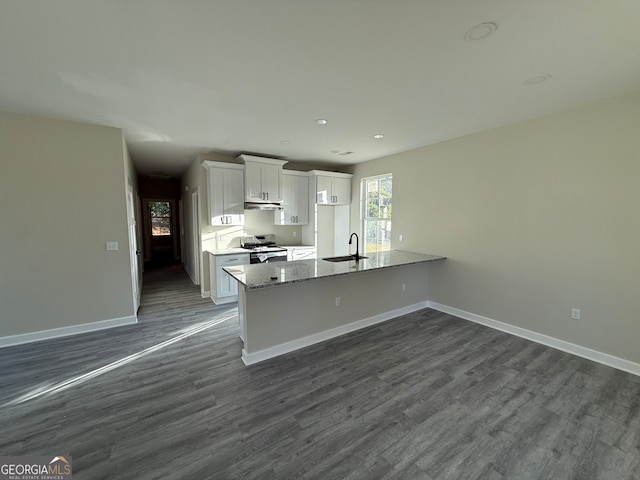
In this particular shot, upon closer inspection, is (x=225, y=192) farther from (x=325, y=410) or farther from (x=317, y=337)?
(x=325, y=410)

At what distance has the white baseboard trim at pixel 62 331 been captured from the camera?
122 inches

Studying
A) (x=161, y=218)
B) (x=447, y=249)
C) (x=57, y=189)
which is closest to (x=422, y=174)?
(x=447, y=249)

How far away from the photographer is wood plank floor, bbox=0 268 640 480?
5.42 ft

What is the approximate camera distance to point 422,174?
175 inches

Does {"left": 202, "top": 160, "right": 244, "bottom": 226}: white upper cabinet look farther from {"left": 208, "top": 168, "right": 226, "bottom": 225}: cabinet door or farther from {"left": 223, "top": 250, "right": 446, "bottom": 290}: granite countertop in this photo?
{"left": 223, "top": 250, "right": 446, "bottom": 290}: granite countertop

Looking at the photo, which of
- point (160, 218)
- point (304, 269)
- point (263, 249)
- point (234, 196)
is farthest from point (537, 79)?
point (160, 218)

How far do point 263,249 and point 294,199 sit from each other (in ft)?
4.26

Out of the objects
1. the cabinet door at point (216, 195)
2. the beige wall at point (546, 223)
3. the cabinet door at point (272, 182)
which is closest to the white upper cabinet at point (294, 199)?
the cabinet door at point (272, 182)

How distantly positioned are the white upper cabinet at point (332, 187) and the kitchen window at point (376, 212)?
374mm

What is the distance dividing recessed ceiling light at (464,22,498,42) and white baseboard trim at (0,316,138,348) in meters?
4.78

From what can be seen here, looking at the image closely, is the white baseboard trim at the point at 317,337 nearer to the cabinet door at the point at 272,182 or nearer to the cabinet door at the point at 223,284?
the cabinet door at the point at 223,284

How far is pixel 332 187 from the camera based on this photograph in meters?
5.71

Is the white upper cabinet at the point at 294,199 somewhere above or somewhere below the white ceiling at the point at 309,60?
below

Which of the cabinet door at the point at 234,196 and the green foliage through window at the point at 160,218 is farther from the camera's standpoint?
the green foliage through window at the point at 160,218
